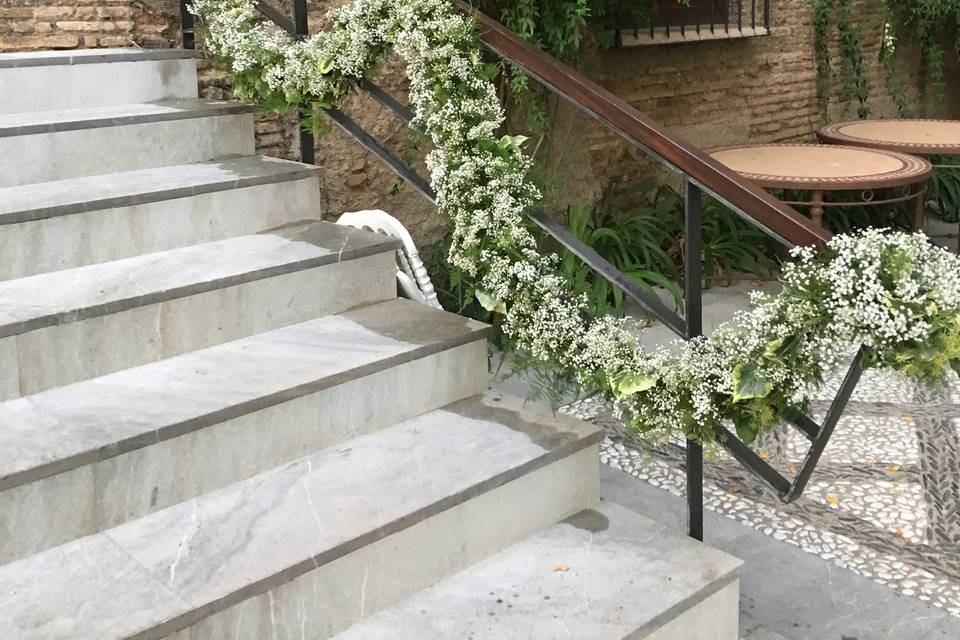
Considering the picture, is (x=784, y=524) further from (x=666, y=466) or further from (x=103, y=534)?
(x=103, y=534)

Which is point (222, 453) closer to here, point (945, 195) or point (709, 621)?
point (709, 621)

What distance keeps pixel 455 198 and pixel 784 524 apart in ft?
4.33

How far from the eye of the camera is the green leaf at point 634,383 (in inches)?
89.7

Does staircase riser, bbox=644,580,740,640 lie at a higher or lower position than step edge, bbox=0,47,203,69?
lower

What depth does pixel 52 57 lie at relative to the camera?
3.28 m

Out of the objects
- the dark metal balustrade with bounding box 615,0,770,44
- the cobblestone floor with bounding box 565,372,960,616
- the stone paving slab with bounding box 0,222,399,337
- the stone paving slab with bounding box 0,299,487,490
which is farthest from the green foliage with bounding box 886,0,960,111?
the stone paving slab with bounding box 0,299,487,490

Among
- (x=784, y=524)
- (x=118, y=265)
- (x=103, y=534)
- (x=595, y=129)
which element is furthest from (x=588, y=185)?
(x=103, y=534)

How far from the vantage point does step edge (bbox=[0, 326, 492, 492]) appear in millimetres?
1979

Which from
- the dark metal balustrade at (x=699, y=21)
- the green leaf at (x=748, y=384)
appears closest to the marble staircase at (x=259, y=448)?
the green leaf at (x=748, y=384)

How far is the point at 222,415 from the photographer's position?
7.26 feet

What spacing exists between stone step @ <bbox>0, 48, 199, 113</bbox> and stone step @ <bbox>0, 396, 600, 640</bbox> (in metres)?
1.60

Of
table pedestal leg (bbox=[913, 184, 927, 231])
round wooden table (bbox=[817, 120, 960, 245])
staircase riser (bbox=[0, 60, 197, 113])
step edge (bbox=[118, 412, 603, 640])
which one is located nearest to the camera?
step edge (bbox=[118, 412, 603, 640])

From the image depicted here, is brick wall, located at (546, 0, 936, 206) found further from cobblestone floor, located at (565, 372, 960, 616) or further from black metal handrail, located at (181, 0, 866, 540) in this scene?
black metal handrail, located at (181, 0, 866, 540)

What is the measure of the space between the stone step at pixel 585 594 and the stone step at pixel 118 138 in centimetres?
163
